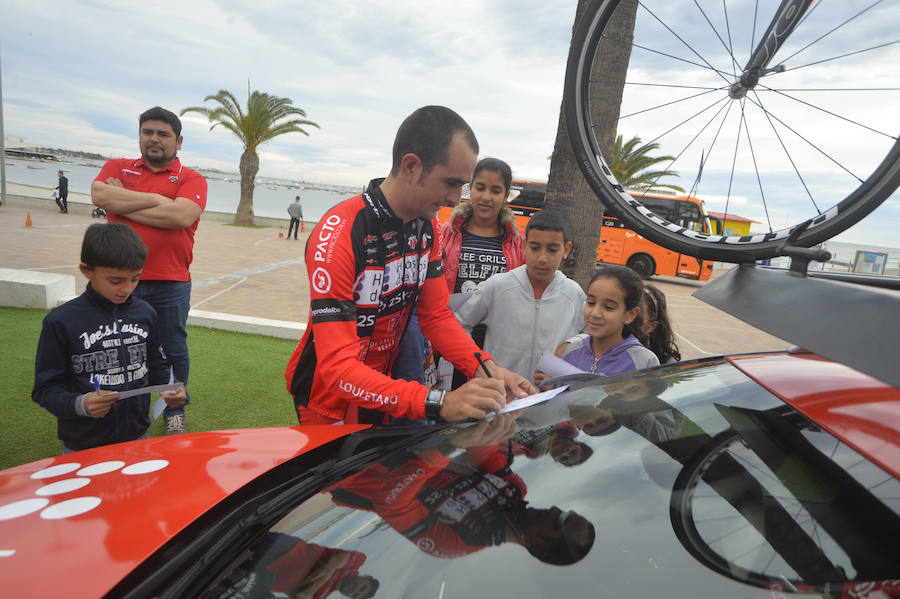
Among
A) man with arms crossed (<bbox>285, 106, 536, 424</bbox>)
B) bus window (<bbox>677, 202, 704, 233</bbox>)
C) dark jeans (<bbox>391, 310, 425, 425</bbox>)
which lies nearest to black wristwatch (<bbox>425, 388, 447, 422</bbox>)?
man with arms crossed (<bbox>285, 106, 536, 424</bbox>)

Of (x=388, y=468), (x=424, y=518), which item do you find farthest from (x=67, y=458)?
(x=424, y=518)

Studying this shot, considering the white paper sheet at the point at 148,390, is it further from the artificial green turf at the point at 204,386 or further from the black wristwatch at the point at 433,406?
the artificial green turf at the point at 204,386

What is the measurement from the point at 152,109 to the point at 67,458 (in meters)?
2.28

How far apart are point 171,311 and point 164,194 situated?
68 cm

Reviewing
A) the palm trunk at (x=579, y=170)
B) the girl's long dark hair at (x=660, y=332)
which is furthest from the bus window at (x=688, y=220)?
the palm trunk at (x=579, y=170)

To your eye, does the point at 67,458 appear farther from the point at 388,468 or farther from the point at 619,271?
the point at 619,271

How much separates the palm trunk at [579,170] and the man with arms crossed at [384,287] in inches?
71.1

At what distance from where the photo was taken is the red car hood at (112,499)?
0.80 metres

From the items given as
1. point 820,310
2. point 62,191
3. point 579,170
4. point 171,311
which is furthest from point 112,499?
point 62,191

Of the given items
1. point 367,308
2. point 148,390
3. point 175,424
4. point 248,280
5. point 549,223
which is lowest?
point 248,280

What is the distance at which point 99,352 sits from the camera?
210 centimetres

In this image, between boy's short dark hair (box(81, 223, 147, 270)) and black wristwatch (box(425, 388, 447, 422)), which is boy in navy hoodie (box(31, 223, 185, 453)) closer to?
boy's short dark hair (box(81, 223, 147, 270))

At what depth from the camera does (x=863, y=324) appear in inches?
29.6

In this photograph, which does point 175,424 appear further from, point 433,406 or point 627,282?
point 627,282
